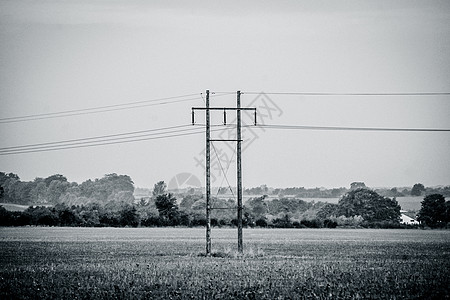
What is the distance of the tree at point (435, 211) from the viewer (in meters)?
114

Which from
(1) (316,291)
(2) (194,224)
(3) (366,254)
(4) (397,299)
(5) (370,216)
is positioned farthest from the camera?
(5) (370,216)

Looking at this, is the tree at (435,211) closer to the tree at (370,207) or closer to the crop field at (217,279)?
the tree at (370,207)

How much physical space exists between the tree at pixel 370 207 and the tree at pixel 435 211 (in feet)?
29.5

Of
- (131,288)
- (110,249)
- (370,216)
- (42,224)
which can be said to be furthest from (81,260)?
(370,216)

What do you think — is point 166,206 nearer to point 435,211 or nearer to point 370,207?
point 370,207

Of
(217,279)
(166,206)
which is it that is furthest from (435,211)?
(217,279)

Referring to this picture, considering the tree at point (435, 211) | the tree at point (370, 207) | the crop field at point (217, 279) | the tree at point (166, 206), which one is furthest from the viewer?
the tree at point (370, 207)

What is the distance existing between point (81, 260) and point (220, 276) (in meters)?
12.8

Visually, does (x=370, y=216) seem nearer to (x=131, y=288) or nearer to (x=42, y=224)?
(x=42, y=224)

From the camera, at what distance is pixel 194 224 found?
10669 centimetres

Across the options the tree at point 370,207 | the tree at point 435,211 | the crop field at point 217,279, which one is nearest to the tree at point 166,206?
the tree at point 370,207

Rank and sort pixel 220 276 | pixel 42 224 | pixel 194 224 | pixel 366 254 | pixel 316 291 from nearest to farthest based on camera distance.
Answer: pixel 316 291 → pixel 220 276 → pixel 366 254 → pixel 42 224 → pixel 194 224

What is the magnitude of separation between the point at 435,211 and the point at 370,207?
14953 mm

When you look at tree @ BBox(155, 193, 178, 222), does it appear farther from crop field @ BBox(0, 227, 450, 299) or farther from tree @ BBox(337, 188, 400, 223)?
crop field @ BBox(0, 227, 450, 299)
